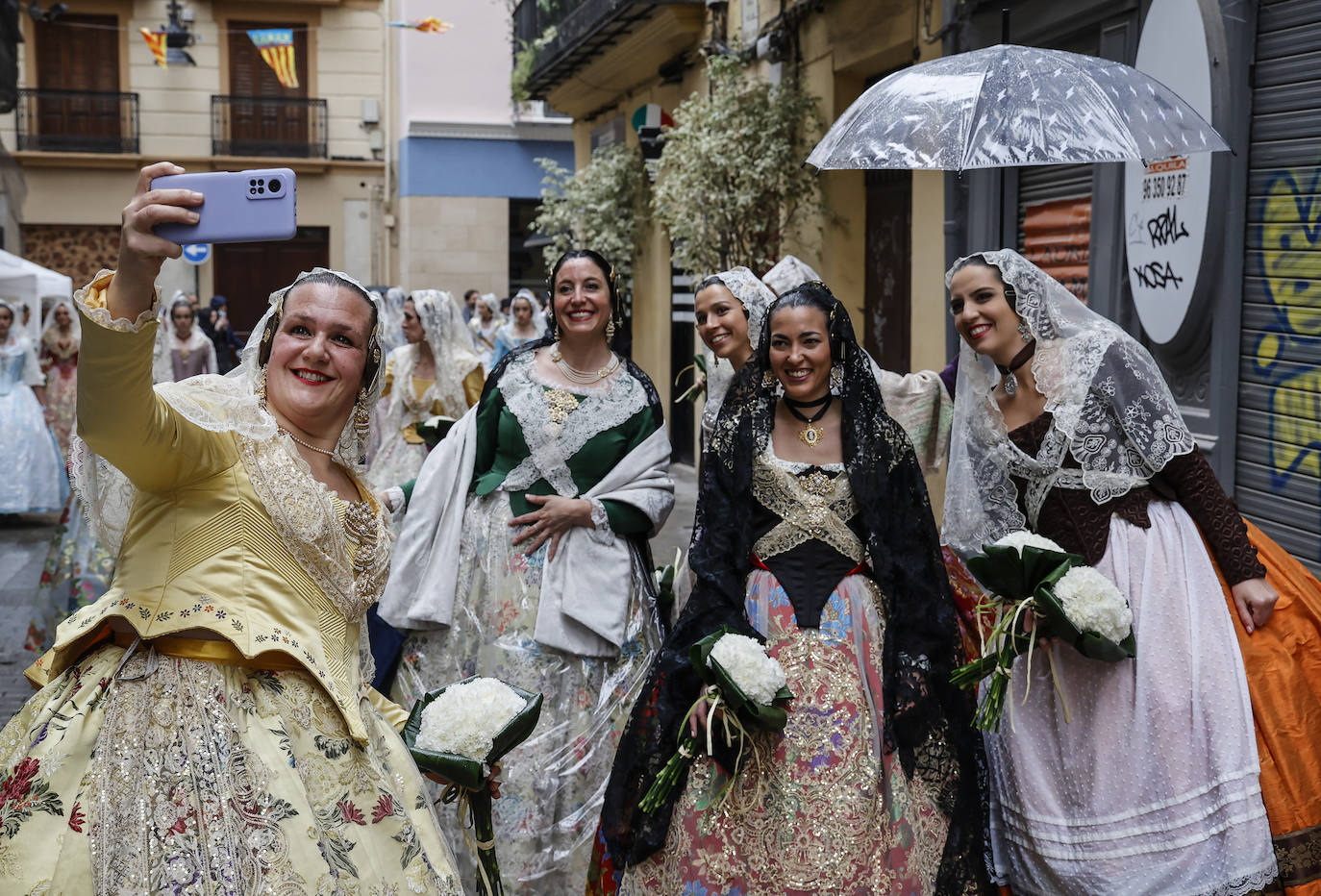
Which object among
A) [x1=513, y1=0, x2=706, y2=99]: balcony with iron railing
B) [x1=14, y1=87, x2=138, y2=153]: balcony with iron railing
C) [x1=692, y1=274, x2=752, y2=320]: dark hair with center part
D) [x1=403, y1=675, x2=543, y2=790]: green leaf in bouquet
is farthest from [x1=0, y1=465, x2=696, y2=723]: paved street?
[x1=14, y1=87, x2=138, y2=153]: balcony with iron railing

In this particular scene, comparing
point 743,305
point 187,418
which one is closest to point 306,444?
point 187,418

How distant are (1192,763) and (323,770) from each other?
246 centimetres

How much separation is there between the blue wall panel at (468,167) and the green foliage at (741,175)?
626 inches

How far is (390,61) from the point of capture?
94.8 feet

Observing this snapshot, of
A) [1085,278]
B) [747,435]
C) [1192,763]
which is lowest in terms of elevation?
[1192,763]

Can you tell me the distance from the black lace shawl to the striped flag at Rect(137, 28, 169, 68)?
24068 millimetres

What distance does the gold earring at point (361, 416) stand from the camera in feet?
9.19

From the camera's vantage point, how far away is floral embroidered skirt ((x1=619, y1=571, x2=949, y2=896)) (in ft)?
11.6

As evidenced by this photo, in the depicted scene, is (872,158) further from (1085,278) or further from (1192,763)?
(1085,278)

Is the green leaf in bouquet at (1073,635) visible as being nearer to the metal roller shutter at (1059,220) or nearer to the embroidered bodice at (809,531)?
the embroidered bodice at (809,531)

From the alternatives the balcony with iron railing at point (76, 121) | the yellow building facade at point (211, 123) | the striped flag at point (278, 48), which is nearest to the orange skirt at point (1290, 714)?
the striped flag at point (278, 48)

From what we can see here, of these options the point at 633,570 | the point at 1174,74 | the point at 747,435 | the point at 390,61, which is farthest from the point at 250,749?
the point at 390,61

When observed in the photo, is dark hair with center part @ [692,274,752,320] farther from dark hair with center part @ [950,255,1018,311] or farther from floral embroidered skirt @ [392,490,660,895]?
dark hair with center part @ [950,255,1018,311]

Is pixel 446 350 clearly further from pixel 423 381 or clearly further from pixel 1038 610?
pixel 1038 610
